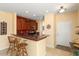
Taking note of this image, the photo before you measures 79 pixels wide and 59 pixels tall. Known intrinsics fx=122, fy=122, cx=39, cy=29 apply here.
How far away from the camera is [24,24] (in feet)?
7.36

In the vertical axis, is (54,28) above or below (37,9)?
below

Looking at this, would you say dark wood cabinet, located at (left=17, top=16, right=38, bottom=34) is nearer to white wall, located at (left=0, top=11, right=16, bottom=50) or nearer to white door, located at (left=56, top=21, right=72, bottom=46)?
white wall, located at (left=0, top=11, right=16, bottom=50)

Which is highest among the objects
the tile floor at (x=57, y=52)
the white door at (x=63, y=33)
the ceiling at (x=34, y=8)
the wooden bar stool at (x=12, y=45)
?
the ceiling at (x=34, y=8)

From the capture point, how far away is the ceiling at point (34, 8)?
216cm

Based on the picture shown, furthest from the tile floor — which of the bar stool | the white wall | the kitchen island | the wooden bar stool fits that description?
the white wall

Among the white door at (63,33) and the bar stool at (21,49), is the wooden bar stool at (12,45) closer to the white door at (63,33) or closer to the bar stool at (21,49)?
the bar stool at (21,49)

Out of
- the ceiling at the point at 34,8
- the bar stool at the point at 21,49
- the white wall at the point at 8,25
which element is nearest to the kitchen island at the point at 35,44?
the bar stool at the point at 21,49

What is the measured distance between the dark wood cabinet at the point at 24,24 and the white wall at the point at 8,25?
0.09m

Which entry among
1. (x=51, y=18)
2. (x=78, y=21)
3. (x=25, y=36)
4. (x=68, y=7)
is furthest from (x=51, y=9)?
(x=25, y=36)

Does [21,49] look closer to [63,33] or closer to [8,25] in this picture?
[8,25]

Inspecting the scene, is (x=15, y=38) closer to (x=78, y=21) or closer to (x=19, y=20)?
(x=19, y=20)

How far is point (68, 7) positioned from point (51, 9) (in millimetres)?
303

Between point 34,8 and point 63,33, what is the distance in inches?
27.6

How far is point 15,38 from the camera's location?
7.24 feet
